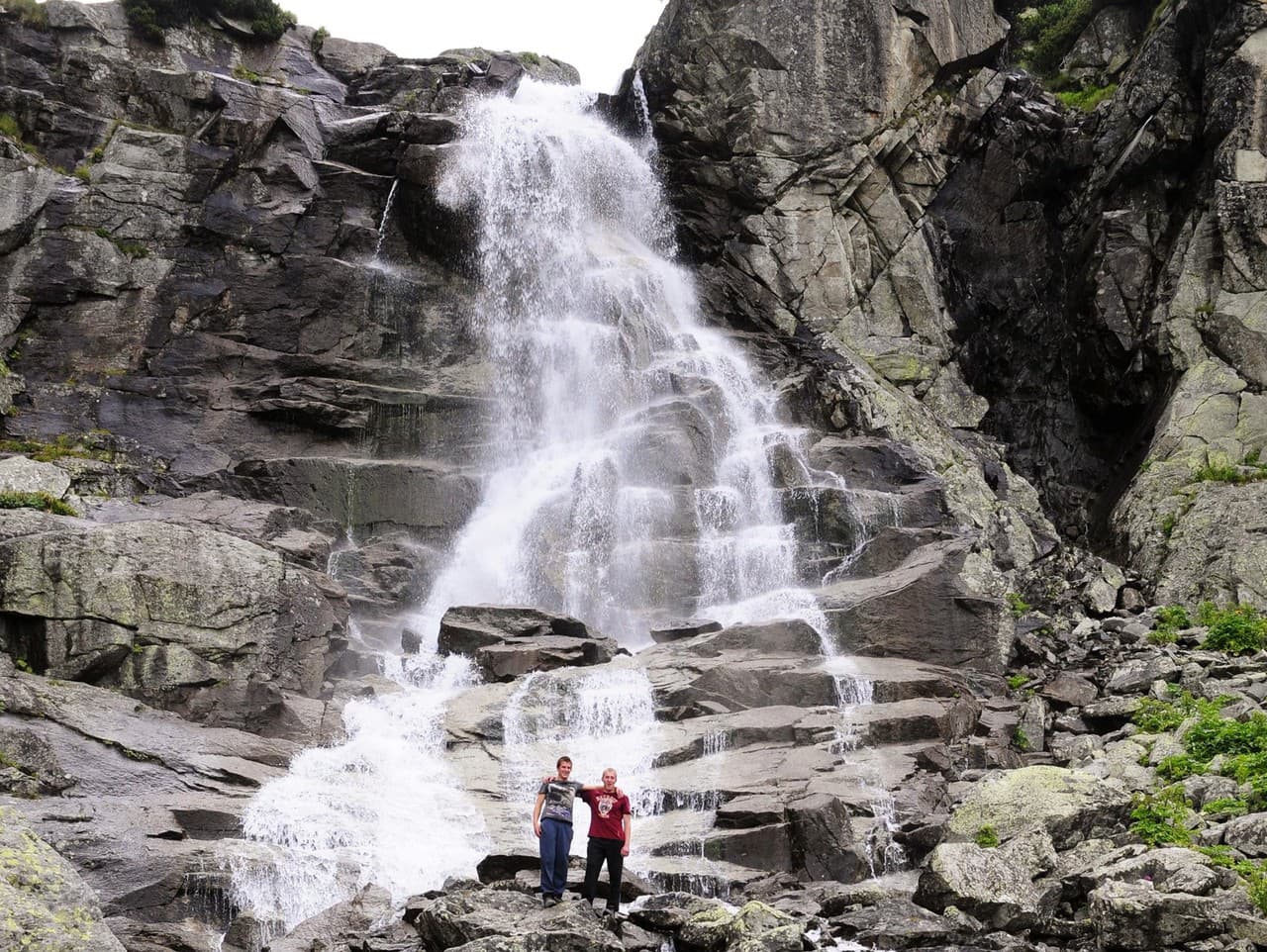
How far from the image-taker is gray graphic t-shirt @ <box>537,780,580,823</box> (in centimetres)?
1345

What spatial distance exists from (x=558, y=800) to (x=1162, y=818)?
8.60 metres

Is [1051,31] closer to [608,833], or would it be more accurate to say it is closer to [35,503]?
[35,503]

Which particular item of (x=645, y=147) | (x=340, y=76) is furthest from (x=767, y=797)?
(x=340, y=76)

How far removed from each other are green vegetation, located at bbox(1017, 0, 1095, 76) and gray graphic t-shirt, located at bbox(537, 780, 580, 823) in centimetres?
3700

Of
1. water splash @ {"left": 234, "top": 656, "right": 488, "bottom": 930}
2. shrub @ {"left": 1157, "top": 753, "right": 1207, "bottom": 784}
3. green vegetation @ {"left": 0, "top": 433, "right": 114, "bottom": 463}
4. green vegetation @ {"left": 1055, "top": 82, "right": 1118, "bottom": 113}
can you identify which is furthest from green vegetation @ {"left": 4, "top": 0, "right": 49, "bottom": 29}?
shrub @ {"left": 1157, "top": 753, "right": 1207, "bottom": 784}

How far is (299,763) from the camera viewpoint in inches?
749

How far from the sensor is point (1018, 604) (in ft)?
93.1

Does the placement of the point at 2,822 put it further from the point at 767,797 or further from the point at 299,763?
the point at 767,797

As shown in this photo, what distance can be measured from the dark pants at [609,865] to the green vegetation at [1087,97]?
108ft

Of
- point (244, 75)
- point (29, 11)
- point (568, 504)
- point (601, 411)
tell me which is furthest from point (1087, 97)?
point (29, 11)

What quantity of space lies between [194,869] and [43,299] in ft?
74.5

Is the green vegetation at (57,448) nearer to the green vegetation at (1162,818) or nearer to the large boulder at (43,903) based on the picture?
the large boulder at (43,903)

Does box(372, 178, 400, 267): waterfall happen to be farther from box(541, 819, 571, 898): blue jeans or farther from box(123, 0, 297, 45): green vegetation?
box(541, 819, 571, 898): blue jeans

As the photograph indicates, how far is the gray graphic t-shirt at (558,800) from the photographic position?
13453mm
